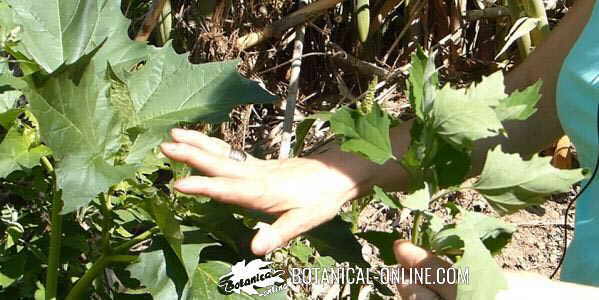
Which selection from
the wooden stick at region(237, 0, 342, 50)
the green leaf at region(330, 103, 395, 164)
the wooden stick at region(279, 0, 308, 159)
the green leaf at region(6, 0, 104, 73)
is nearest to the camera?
the green leaf at region(330, 103, 395, 164)

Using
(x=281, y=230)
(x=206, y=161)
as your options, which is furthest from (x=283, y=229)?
(x=206, y=161)

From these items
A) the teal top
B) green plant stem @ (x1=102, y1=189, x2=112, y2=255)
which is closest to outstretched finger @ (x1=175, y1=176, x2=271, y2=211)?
green plant stem @ (x1=102, y1=189, x2=112, y2=255)

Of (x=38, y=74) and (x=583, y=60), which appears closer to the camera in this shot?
(x=38, y=74)

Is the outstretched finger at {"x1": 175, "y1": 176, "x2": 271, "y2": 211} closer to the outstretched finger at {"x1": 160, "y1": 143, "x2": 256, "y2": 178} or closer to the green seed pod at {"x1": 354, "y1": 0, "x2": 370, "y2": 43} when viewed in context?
the outstretched finger at {"x1": 160, "y1": 143, "x2": 256, "y2": 178}

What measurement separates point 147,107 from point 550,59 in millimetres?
633

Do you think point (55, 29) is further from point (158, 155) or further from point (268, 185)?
point (268, 185)

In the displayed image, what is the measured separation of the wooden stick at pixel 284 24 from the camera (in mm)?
2258

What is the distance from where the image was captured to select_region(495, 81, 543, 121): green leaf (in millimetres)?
768

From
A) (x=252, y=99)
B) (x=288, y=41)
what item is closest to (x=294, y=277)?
(x=252, y=99)

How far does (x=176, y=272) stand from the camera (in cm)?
97

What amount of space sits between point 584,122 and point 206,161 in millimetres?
561

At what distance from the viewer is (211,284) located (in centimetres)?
99

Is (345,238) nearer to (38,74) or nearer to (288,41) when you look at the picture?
(38,74)

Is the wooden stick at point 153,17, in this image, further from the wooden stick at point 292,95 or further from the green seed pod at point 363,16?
the green seed pod at point 363,16
